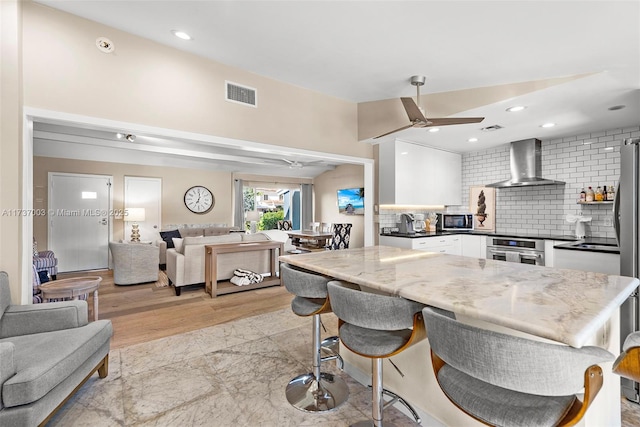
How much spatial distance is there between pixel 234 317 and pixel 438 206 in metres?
4.01

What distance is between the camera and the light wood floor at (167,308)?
3.13 metres

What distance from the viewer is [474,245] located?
4730 mm

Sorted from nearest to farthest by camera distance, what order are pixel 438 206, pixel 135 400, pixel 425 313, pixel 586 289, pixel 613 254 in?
pixel 425 313 → pixel 586 289 → pixel 135 400 → pixel 613 254 → pixel 438 206

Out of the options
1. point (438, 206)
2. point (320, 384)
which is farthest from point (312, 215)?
point (320, 384)

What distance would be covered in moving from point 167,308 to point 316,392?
268cm

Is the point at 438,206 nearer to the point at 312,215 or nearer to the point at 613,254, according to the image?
the point at 613,254

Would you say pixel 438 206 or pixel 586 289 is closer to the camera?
pixel 586 289

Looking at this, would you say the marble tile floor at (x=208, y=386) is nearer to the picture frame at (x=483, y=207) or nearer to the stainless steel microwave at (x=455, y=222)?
the stainless steel microwave at (x=455, y=222)

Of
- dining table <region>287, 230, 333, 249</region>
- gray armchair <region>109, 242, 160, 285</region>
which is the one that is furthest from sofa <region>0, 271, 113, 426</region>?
dining table <region>287, 230, 333, 249</region>

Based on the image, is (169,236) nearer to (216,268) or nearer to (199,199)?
(199,199)

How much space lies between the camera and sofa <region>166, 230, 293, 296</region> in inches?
174

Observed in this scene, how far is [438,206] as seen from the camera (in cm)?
546

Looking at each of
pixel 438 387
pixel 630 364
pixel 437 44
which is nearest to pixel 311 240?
pixel 437 44

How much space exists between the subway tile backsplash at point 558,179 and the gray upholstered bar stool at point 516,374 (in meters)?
3.79
